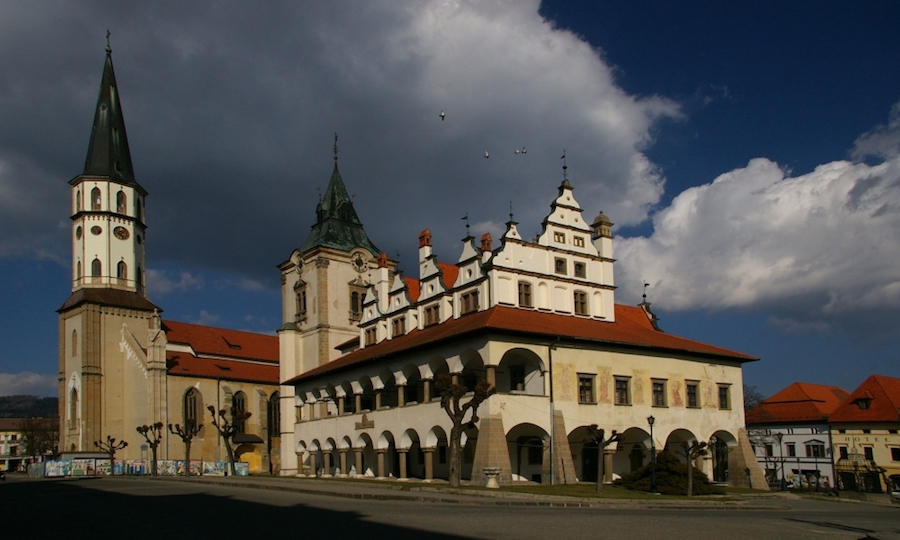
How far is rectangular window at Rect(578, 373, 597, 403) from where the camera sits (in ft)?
135

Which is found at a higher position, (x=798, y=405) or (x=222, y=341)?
(x=222, y=341)

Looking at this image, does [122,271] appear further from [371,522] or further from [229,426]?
[371,522]

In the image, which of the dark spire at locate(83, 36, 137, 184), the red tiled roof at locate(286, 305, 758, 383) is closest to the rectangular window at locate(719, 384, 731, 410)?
the red tiled roof at locate(286, 305, 758, 383)

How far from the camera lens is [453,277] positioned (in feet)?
173

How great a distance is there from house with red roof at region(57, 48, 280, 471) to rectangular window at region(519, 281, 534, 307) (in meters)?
32.6

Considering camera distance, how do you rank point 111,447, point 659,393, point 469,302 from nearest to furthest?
point 659,393 < point 469,302 < point 111,447

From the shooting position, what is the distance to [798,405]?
7112cm

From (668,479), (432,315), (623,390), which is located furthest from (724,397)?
(432,315)

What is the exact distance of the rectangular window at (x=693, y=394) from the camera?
150ft

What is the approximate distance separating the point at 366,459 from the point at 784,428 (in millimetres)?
38636

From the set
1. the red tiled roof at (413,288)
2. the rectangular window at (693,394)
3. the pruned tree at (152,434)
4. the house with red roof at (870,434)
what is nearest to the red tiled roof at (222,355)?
the pruned tree at (152,434)

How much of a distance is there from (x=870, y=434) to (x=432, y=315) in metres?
38.0

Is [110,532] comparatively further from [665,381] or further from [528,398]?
[665,381]

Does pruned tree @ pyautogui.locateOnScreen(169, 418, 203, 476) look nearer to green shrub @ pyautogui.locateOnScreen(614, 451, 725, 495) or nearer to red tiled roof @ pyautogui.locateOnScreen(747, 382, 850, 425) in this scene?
green shrub @ pyautogui.locateOnScreen(614, 451, 725, 495)
